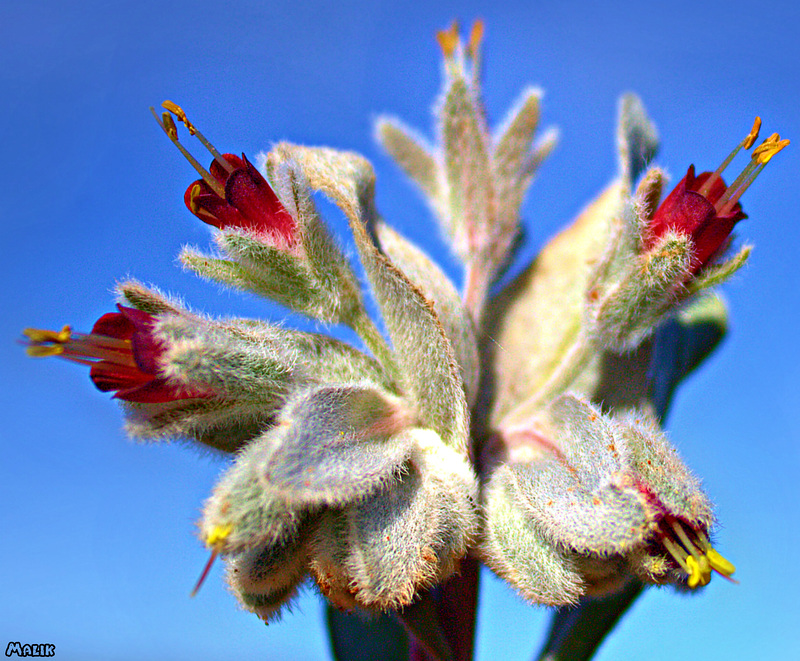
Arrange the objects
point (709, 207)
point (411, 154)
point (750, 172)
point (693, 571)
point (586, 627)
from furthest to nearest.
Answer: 1. point (411, 154)
2. point (586, 627)
3. point (750, 172)
4. point (709, 207)
5. point (693, 571)

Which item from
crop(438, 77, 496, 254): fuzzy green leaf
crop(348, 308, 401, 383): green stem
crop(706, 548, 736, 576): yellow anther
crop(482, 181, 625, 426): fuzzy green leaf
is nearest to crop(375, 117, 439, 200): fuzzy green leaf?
crop(438, 77, 496, 254): fuzzy green leaf

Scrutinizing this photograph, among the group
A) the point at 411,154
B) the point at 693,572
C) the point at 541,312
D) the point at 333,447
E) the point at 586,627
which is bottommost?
the point at 586,627

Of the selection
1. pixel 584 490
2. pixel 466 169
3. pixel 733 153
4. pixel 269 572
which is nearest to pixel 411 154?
pixel 466 169

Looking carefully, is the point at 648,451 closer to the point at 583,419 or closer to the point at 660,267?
the point at 583,419

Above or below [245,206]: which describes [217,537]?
below

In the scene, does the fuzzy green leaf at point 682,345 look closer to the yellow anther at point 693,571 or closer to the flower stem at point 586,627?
the flower stem at point 586,627

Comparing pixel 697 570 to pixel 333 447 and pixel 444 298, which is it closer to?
pixel 333 447

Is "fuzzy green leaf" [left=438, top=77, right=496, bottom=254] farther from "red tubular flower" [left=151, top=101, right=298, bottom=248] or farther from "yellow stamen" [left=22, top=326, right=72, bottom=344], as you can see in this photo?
"yellow stamen" [left=22, top=326, right=72, bottom=344]
